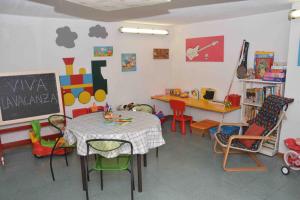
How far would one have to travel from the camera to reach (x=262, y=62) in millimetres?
4176

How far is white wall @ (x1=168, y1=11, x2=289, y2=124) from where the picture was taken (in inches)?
156

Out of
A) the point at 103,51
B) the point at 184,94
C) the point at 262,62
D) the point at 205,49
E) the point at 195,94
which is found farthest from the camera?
the point at 184,94

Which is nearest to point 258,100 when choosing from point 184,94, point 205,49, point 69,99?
point 205,49

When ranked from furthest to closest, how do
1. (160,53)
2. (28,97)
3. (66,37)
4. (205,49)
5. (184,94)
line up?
(160,53), (184,94), (205,49), (66,37), (28,97)

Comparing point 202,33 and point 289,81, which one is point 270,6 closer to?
point 289,81

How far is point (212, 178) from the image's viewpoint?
10.3 feet

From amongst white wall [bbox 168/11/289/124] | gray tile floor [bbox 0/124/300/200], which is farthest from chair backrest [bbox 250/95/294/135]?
white wall [bbox 168/11/289/124]

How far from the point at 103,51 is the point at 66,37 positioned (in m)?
0.79

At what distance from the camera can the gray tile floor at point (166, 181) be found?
9.12 ft

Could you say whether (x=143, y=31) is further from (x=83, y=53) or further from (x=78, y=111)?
(x=78, y=111)

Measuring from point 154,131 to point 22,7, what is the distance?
102 inches

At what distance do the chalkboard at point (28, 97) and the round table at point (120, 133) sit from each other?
53.7 inches

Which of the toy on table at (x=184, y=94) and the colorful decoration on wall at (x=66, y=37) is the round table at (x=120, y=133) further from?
the toy on table at (x=184, y=94)

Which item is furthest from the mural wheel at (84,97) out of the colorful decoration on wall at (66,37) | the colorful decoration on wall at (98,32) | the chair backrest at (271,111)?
the chair backrest at (271,111)
